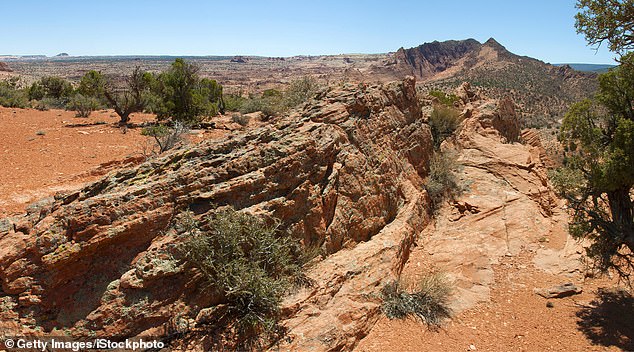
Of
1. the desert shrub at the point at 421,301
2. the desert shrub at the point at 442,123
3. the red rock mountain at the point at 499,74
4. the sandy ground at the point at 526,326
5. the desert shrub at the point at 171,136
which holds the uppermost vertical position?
the red rock mountain at the point at 499,74

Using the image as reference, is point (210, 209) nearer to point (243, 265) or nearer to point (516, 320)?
point (243, 265)

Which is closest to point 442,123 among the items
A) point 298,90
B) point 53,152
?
point 298,90

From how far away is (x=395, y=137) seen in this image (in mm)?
9625

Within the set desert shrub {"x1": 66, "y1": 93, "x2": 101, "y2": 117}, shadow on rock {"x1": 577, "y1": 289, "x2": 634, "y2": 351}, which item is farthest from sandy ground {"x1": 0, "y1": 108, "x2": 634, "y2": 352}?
desert shrub {"x1": 66, "y1": 93, "x2": 101, "y2": 117}

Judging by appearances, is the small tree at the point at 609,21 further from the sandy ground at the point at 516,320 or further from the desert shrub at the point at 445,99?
the desert shrub at the point at 445,99

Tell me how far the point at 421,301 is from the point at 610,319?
312 cm

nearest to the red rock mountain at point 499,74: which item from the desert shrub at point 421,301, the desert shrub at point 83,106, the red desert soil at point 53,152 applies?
the desert shrub at point 421,301

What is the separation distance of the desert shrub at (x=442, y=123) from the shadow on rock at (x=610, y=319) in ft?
21.8

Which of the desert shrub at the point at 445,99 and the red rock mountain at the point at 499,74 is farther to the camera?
the red rock mountain at the point at 499,74

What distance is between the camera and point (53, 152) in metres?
13.6

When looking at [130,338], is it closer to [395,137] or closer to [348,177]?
[348,177]

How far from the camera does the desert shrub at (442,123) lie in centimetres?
1254

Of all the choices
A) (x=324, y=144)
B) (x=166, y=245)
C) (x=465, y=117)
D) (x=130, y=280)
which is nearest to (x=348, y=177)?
(x=324, y=144)

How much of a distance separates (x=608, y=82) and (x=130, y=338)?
868 centimetres
